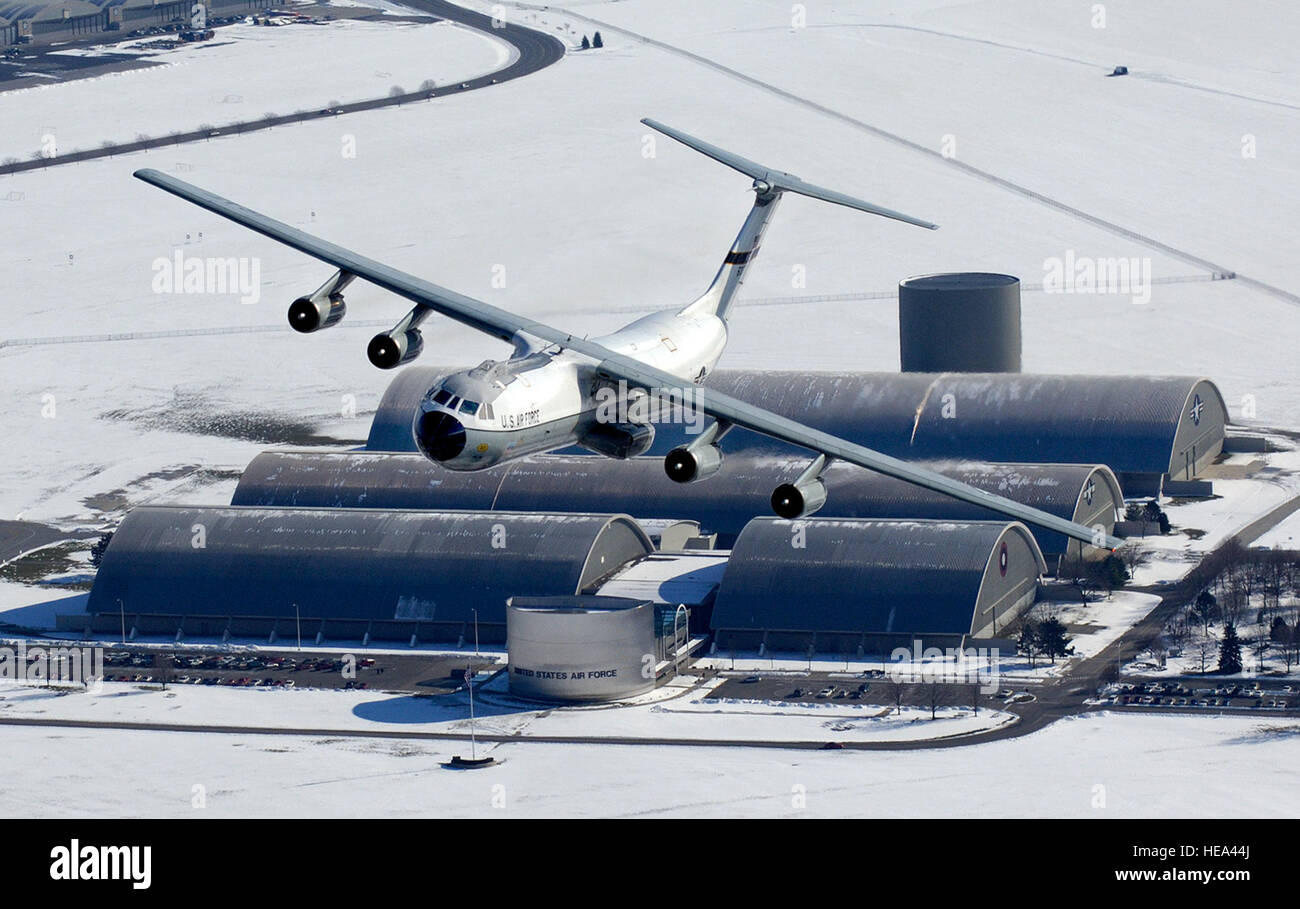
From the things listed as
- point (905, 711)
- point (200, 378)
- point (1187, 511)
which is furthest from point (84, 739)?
point (200, 378)

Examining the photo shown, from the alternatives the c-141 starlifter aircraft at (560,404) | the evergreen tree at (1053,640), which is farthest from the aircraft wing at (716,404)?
the evergreen tree at (1053,640)

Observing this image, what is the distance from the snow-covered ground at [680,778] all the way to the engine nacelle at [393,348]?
26596mm

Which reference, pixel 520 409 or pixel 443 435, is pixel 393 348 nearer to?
pixel 520 409

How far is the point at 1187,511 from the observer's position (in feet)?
502

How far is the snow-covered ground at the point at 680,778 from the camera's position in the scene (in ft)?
324

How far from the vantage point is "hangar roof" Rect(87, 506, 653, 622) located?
12962 cm

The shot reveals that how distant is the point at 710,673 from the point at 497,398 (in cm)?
5092

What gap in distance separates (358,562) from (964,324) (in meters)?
58.0

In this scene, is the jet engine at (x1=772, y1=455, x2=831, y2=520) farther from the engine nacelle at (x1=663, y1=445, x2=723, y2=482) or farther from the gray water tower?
the gray water tower

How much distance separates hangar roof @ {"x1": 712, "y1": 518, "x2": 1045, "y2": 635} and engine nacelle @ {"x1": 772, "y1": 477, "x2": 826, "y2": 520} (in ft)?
167

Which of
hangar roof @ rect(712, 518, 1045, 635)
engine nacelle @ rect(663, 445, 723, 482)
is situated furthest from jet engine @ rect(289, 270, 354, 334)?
hangar roof @ rect(712, 518, 1045, 635)

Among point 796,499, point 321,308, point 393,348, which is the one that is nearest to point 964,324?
point 321,308

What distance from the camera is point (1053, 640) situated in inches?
4744
